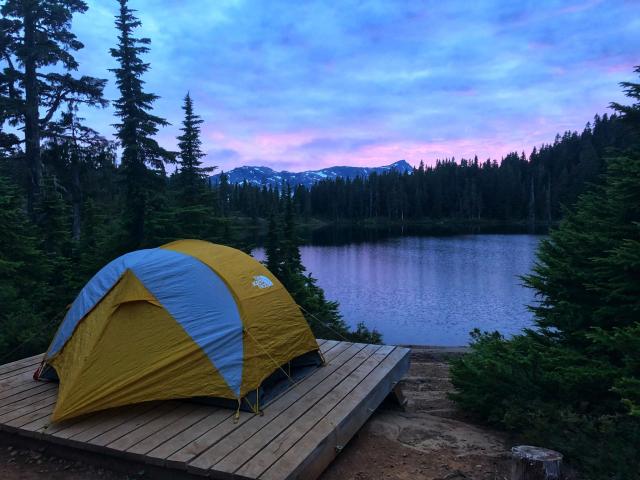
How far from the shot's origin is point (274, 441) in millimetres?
3783

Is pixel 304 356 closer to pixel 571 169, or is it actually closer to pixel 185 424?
pixel 185 424

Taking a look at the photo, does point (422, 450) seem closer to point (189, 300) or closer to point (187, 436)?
point (187, 436)

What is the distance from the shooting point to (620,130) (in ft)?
19.2

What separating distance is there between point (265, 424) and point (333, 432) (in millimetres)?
645

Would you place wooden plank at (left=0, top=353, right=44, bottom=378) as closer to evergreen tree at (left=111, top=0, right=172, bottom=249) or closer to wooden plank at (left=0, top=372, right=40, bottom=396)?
wooden plank at (left=0, top=372, right=40, bottom=396)

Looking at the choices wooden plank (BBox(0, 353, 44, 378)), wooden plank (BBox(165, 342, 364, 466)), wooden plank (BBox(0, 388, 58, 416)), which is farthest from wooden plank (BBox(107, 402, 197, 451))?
wooden plank (BBox(0, 353, 44, 378))

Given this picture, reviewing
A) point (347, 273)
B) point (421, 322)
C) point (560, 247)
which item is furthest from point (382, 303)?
point (560, 247)

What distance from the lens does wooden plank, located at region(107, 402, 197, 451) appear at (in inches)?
148

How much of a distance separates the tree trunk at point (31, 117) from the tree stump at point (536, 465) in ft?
51.1

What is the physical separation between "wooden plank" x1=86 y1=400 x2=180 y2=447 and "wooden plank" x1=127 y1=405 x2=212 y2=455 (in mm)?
254

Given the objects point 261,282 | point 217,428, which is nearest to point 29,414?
point 217,428

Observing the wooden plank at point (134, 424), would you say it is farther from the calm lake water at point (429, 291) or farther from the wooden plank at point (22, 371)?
the calm lake water at point (429, 291)

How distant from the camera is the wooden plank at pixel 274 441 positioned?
3384 millimetres

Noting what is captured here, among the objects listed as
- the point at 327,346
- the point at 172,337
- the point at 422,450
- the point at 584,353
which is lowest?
the point at 422,450
